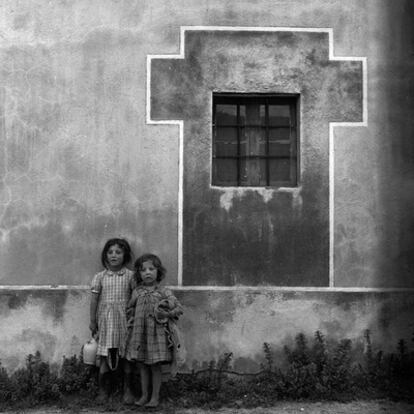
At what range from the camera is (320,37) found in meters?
6.38

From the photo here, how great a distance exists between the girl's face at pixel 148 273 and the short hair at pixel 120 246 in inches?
11.8

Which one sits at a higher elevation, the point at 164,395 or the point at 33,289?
the point at 33,289

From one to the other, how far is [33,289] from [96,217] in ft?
2.93

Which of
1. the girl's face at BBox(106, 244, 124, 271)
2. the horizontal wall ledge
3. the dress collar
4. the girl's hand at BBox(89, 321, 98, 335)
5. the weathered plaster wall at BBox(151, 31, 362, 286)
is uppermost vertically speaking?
the weathered plaster wall at BBox(151, 31, 362, 286)

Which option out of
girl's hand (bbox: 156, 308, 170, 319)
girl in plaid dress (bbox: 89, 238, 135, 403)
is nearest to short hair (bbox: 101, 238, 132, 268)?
girl in plaid dress (bbox: 89, 238, 135, 403)

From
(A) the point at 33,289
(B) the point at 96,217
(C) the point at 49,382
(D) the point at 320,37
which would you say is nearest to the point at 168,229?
(B) the point at 96,217

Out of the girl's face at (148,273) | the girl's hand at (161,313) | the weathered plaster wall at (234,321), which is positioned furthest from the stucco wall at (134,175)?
the girl's hand at (161,313)

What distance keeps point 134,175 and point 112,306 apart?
4.17 feet

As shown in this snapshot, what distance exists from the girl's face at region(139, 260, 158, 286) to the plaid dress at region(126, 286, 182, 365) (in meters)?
0.07

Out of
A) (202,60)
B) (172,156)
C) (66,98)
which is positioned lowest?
(172,156)

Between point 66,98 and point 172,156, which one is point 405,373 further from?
point 66,98

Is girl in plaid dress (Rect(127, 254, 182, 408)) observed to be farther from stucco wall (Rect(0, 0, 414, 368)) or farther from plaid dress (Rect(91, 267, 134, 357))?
stucco wall (Rect(0, 0, 414, 368))

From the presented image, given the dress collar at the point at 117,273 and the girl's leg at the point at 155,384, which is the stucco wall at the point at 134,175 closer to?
the dress collar at the point at 117,273

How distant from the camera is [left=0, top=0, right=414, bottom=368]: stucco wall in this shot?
20.3 ft
